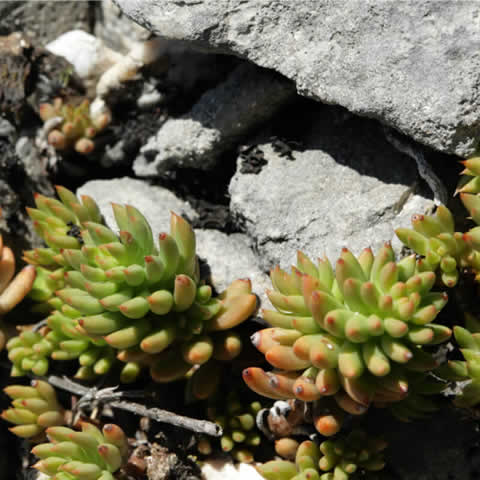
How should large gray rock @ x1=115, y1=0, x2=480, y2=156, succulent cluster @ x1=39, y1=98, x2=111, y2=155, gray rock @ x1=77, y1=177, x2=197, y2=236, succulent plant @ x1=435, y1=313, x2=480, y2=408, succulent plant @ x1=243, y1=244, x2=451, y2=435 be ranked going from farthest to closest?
succulent cluster @ x1=39, y1=98, x2=111, y2=155, gray rock @ x1=77, y1=177, x2=197, y2=236, succulent plant @ x1=435, y1=313, x2=480, y2=408, large gray rock @ x1=115, y1=0, x2=480, y2=156, succulent plant @ x1=243, y1=244, x2=451, y2=435

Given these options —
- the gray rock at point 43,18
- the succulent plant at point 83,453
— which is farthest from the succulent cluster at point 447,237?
the gray rock at point 43,18

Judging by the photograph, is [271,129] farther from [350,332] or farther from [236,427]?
[236,427]

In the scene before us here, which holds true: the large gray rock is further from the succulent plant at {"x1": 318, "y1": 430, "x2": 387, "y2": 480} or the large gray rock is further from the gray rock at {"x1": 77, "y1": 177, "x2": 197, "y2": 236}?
the succulent plant at {"x1": 318, "y1": 430, "x2": 387, "y2": 480}

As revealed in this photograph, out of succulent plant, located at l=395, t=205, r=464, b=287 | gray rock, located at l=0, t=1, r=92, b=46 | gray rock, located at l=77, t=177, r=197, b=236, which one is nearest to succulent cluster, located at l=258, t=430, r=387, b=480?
succulent plant, located at l=395, t=205, r=464, b=287

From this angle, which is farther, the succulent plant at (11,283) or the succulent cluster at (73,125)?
the succulent cluster at (73,125)

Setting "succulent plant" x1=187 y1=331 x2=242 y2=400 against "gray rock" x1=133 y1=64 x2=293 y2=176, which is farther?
"gray rock" x1=133 y1=64 x2=293 y2=176

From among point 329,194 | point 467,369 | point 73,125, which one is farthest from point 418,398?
point 73,125

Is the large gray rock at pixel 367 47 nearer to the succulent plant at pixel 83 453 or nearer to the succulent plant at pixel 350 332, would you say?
the succulent plant at pixel 350 332

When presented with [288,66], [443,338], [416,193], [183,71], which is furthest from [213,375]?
[183,71]
